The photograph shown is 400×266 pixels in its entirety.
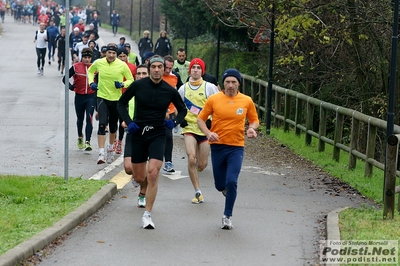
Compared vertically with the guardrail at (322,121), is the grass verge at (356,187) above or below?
below

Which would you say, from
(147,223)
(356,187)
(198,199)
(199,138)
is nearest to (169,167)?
(199,138)

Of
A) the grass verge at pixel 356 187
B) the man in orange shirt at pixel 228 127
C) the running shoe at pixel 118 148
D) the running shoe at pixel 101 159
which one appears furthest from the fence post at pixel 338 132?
the man in orange shirt at pixel 228 127

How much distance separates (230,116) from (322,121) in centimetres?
722

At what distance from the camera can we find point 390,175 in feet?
34.5

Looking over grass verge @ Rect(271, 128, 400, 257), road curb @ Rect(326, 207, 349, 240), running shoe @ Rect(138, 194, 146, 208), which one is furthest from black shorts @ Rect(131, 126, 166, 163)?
grass verge @ Rect(271, 128, 400, 257)

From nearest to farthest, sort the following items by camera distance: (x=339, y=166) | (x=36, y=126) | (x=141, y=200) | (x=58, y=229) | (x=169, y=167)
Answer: (x=58, y=229) < (x=141, y=200) < (x=169, y=167) < (x=339, y=166) < (x=36, y=126)

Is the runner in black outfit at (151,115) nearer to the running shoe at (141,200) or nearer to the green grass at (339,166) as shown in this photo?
the running shoe at (141,200)

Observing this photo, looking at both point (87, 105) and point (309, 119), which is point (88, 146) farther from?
point (309, 119)

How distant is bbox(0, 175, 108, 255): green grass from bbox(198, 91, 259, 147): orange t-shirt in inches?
78.4

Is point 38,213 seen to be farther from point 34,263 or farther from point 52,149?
point 52,149

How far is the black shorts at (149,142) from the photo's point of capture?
33.7 ft

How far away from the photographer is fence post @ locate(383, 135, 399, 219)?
10.5 metres

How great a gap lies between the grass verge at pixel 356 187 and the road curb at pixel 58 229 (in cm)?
294

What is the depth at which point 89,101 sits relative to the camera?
16.9 metres
